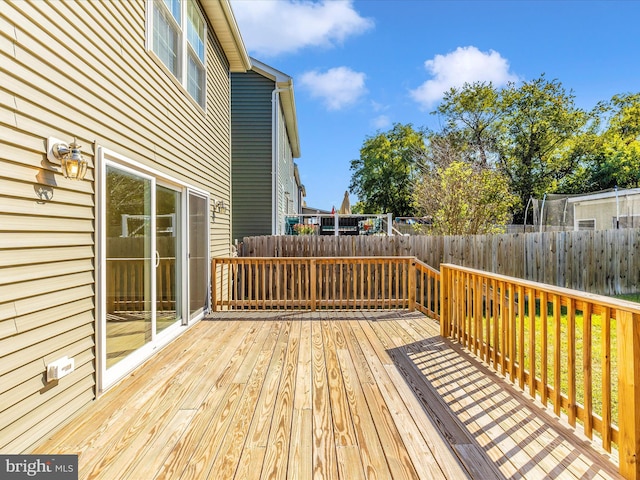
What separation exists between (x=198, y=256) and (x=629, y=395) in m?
4.59

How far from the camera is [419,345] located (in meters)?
3.91

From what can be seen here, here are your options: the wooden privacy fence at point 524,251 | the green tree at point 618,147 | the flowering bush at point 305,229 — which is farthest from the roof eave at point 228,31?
the green tree at point 618,147

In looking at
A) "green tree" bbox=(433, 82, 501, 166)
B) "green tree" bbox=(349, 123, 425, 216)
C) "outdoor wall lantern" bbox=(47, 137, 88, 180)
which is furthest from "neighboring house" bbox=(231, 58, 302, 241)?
"green tree" bbox=(349, 123, 425, 216)

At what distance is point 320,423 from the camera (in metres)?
2.27

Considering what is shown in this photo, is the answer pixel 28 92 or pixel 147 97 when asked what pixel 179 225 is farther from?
pixel 28 92

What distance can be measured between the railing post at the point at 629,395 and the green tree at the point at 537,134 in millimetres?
19295

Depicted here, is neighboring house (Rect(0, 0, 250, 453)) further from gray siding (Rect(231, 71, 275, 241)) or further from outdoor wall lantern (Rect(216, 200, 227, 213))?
gray siding (Rect(231, 71, 275, 241))

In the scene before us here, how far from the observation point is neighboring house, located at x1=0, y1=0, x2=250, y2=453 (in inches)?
75.4

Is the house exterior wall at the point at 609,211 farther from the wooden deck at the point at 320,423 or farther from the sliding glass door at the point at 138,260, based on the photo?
the sliding glass door at the point at 138,260

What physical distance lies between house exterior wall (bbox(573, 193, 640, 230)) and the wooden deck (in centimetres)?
946

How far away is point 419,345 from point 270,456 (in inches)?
96.0

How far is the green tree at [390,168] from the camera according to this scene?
25375mm

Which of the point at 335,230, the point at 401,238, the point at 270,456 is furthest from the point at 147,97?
the point at 335,230

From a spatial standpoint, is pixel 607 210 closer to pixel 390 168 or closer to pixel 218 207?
pixel 218 207
